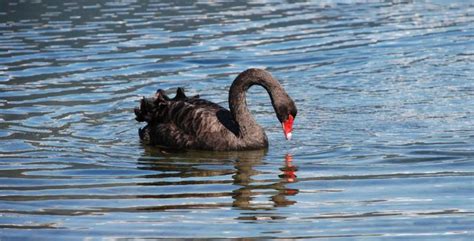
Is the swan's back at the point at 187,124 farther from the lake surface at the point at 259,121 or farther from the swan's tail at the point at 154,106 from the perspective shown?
the lake surface at the point at 259,121

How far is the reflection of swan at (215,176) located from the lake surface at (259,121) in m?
0.03

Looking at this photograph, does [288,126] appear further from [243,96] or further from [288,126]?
[243,96]

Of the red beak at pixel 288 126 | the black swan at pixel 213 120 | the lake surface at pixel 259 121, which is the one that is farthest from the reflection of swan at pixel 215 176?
the red beak at pixel 288 126

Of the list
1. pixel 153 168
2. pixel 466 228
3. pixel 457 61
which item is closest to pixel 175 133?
pixel 153 168

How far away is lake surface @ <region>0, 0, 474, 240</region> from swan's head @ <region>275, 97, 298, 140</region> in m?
0.25

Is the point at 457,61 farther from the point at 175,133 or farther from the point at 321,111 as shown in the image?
the point at 175,133

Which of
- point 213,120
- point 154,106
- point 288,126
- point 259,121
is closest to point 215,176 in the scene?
point 288,126

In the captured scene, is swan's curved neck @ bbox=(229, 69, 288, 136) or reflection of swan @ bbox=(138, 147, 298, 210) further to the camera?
swan's curved neck @ bbox=(229, 69, 288, 136)

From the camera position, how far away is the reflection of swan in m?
9.30

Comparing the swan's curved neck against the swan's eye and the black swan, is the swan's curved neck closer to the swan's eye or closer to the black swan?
the black swan

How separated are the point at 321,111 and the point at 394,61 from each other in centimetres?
371

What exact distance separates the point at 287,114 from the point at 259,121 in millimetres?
1991

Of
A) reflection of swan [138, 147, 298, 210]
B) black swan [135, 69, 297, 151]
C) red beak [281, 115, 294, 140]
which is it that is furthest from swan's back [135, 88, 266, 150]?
red beak [281, 115, 294, 140]

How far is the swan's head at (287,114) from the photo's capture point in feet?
37.9
